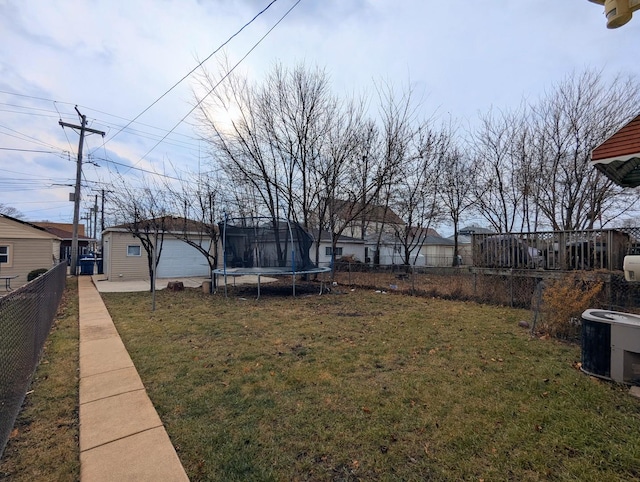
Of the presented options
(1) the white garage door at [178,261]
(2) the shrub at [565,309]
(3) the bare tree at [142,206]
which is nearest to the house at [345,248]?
(1) the white garage door at [178,261]

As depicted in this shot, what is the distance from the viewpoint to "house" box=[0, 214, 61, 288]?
50.2 ft

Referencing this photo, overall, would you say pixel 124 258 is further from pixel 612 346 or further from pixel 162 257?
pixel 612 346

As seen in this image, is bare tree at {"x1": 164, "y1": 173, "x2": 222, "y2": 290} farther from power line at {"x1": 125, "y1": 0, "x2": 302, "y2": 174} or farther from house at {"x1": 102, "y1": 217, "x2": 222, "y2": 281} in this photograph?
power line at {"x1": 125, "y1": 0, "x2": 302, "y2": 174}

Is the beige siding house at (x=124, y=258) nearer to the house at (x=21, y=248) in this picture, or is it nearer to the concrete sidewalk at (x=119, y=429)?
the house at (x=21, y=248)

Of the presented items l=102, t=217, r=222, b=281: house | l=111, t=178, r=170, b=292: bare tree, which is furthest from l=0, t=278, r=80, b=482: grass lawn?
l=102, t=217, r=222, b=281: house

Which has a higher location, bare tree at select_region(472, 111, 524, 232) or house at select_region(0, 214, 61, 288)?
bare tree at select_region(472, 111, 524, 232)

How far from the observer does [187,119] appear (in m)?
12.2

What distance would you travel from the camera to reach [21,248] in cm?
1570

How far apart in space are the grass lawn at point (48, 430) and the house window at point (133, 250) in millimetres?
13187

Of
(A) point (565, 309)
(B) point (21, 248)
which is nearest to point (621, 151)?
(A) point (565, 309)

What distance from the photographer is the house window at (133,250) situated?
16.3 m

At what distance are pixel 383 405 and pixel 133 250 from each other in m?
16.8

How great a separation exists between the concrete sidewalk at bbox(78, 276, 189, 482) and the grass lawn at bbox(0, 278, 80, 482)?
3.3 inches

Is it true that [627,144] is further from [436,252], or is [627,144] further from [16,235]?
[436,252]
